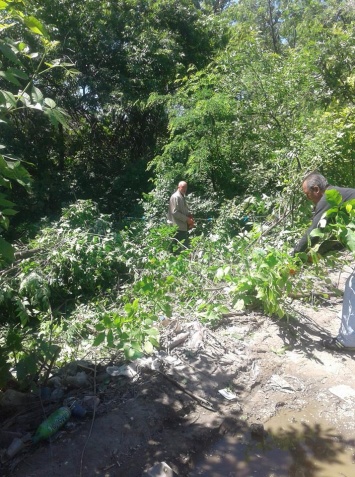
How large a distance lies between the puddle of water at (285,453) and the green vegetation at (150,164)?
88 centimetres

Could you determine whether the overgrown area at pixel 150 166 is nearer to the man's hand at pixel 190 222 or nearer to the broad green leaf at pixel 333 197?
the broad green leaf at pixel 333 197

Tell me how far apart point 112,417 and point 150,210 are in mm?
6280

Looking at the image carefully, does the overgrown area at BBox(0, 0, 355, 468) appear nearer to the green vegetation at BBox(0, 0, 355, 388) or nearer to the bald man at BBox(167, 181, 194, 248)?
the green vegetation at BBox(0, 0, 355, 388)

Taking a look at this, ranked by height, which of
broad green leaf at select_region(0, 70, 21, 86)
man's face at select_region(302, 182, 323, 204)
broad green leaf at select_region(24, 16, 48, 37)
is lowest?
man's face at select_region(302, 182, 323, 204)

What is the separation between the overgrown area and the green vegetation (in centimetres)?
3

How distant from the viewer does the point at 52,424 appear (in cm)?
304

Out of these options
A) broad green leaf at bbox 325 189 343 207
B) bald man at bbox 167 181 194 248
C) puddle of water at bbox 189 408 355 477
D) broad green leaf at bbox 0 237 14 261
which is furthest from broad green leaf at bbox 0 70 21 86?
bald man at bbox 167 181 194 248

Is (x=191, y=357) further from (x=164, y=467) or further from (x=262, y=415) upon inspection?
(x=164, y=467)

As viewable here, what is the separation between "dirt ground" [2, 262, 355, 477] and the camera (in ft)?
9.43

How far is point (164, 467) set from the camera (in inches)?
107

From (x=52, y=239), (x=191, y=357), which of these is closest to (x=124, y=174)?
(x=52, y=239)

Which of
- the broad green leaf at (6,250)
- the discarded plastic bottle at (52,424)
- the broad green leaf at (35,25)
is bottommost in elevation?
the discarded plastic bottle at (52,424)

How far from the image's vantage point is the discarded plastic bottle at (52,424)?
2998 mm

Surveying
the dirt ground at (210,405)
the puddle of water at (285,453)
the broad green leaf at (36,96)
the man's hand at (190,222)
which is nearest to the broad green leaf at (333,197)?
the dirt ground at (210,405)
